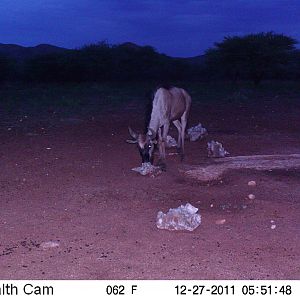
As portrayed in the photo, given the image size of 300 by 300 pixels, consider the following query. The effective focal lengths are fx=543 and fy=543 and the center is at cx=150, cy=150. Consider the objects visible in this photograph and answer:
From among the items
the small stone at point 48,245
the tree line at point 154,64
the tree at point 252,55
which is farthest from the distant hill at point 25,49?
the small stone at point 48,245

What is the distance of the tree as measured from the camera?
38938mm

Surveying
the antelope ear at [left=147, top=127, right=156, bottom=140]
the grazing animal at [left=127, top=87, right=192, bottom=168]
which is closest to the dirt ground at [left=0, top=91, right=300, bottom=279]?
the grazing animal at [left=127, top=87, right=192, bottom=168]

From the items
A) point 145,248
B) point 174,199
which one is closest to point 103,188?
point 174,199

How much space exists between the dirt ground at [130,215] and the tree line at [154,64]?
27494mm

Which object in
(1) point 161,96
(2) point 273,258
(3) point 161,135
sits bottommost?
(2) point 273,258

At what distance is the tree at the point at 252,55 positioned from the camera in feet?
128

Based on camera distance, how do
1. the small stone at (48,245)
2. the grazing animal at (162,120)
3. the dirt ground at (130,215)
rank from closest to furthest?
the dirt ground at (130,215)
the small stone at (48,245)
the grazing animal at (162,120)

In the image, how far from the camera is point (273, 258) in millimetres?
5734

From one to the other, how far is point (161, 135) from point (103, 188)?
2811mm

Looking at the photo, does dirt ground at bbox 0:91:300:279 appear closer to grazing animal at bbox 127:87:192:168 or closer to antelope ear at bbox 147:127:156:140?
grazing animal at bbox 127:87:192:168

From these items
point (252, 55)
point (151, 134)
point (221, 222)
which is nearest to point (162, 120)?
point (151, 134)

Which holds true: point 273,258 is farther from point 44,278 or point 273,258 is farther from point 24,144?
point 24,144

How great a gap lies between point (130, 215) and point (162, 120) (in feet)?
12.5

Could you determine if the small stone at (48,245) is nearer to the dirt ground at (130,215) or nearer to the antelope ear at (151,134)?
the dirt ground at (130,215)
